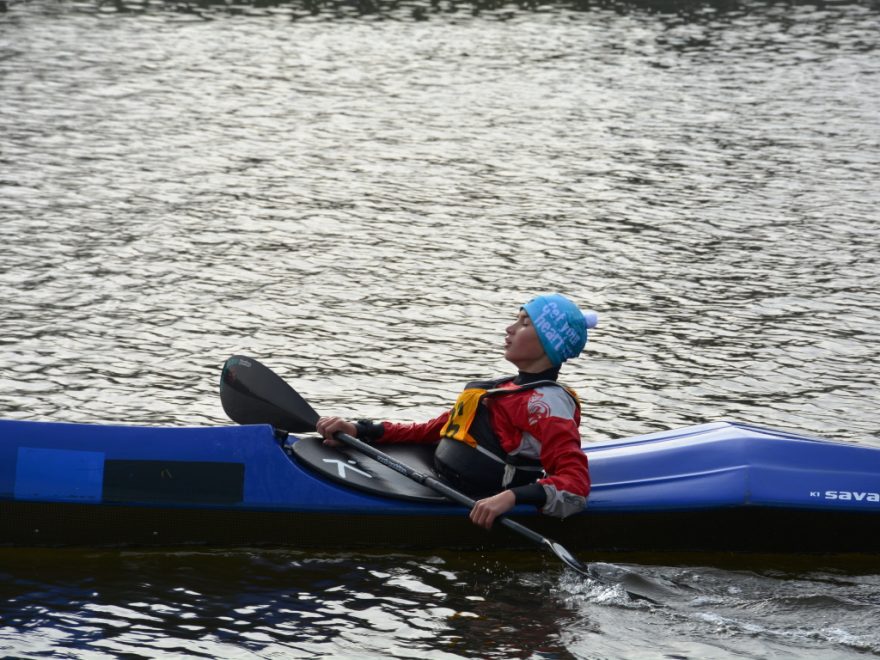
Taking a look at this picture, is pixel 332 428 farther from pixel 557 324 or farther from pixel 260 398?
pixel 557 324

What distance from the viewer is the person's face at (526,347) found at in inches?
227

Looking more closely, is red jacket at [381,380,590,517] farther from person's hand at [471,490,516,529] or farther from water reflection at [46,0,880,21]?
water reflection at [46,0,880,21]

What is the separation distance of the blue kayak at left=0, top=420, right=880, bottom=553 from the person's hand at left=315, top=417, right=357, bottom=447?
0.15ft

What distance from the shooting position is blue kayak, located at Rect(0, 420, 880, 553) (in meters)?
5.73

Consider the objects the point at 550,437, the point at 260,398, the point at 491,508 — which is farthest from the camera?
the point at 260,398

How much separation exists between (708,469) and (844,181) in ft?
27.9

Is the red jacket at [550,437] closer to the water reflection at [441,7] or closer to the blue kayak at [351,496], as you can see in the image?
the blue kayak at [351,496]

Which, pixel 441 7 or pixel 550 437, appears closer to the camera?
pixel 550 437

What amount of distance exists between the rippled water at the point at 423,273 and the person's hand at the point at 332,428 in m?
0.50

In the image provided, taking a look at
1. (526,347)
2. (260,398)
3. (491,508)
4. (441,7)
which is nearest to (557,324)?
(526,347)

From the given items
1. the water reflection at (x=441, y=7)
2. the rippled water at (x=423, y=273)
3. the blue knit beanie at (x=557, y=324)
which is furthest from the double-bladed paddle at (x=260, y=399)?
the water reflection at (x=441, y=7)

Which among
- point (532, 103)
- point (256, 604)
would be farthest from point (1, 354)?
point (532, 103)

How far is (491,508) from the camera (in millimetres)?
5523

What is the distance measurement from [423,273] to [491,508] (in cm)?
538
